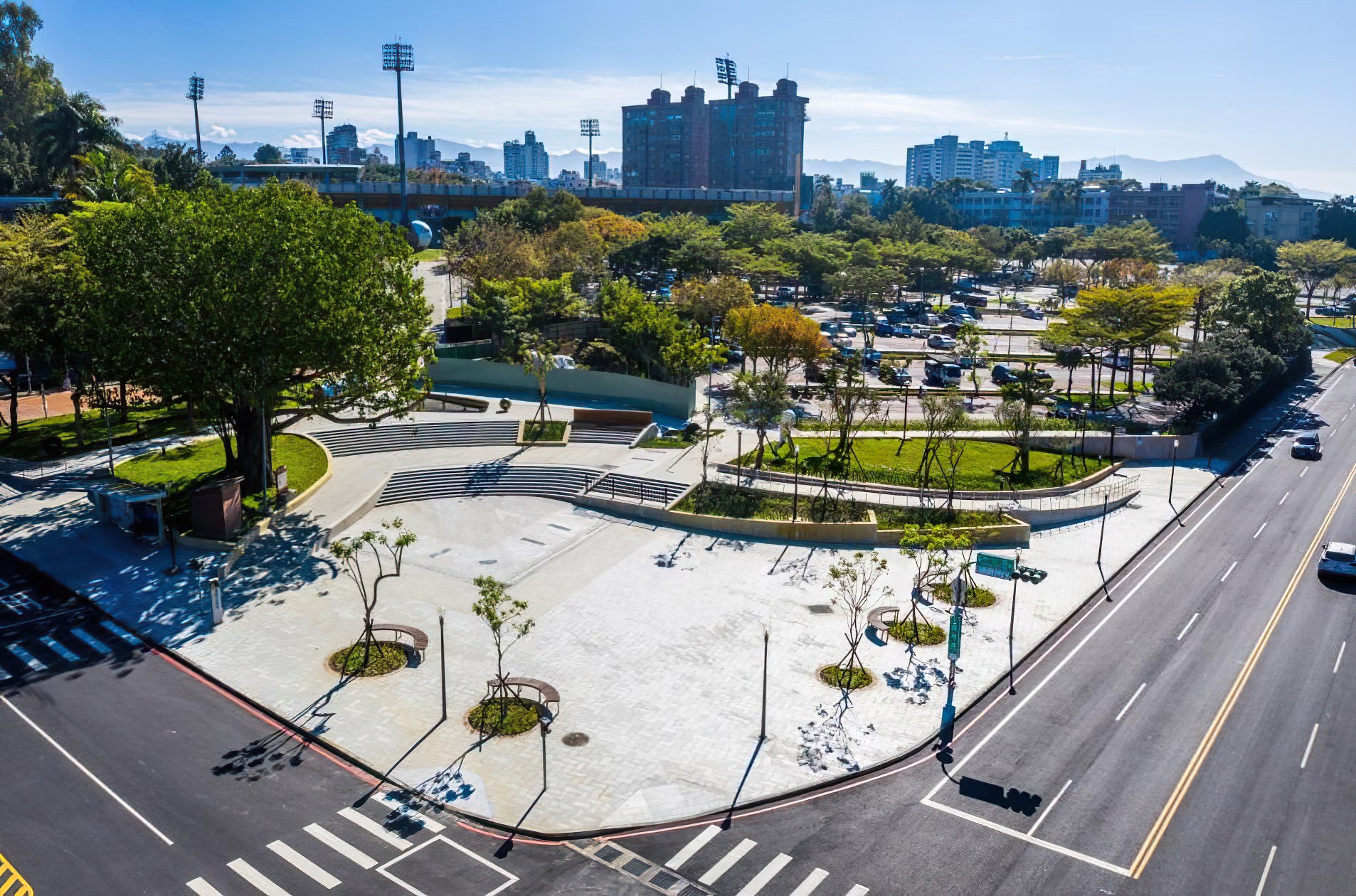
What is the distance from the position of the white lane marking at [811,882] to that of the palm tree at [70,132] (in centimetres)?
9117

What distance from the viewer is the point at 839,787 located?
22.9 metres

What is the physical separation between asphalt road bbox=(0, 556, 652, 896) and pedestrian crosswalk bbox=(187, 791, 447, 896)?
3 centimetres

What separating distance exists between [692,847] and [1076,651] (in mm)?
15949

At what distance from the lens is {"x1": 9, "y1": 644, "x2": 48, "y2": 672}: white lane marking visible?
2766cm

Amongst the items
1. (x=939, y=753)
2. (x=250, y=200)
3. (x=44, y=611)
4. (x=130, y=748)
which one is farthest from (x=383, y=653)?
(x=250, y=200)

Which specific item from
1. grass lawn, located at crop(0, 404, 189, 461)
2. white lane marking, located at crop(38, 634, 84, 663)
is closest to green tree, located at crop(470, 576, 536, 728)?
white lane marking, located at crop(38, 634, 84, 663)

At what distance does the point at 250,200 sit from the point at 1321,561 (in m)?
44.6

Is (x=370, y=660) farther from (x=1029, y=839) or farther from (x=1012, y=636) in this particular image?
(x=1012, y=636)

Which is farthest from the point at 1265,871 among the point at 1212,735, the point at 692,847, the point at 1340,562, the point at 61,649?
the point at 61,649

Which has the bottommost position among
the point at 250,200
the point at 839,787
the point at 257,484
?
the point at 839,787

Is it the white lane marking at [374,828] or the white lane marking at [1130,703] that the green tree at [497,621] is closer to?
the white lane marking at [374,828]

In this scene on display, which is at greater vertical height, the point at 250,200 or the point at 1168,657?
the point at 250,200

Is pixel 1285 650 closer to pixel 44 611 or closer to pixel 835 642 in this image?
pixel 835 642

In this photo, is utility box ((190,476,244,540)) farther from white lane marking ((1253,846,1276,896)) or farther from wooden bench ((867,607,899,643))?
white lane marking ((1253,846,1276,896))
